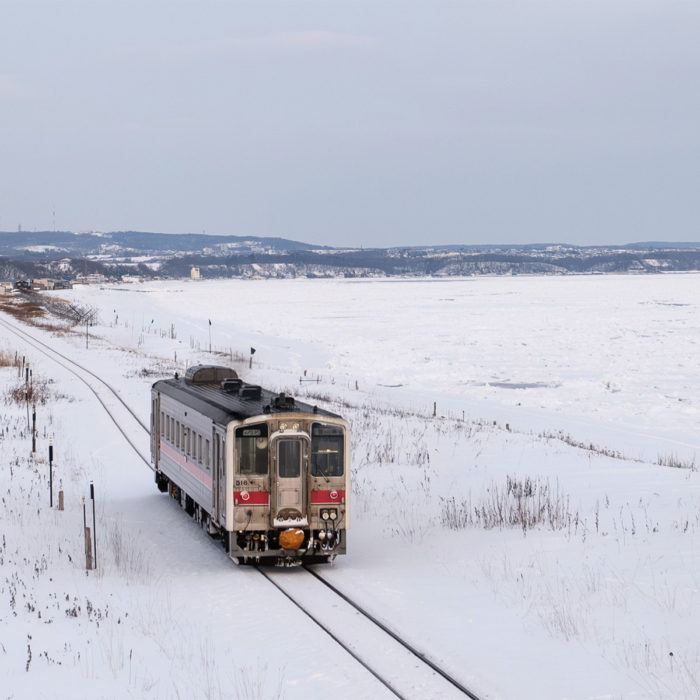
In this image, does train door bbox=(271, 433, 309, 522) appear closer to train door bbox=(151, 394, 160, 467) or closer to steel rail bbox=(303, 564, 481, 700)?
steel rail bbox=(303, 564, 481, 700)

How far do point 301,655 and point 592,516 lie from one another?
799cm

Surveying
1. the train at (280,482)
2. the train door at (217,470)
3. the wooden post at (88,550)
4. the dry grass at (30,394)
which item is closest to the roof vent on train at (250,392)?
the train at (280,482)

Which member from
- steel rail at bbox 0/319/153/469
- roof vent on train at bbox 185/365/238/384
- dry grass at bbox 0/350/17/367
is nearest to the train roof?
roof vent on train at bbox 185/365/238/384

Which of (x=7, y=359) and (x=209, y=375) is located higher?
(x=209, y=375)

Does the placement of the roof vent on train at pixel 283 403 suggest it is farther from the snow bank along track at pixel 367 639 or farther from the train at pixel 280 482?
the snow bank along track at pixel 367 639

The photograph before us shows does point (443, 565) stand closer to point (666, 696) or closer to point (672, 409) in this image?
point (666, 696)

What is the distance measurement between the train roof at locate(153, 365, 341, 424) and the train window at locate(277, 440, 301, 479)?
556 mm

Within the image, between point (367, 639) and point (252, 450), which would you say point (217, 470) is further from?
point (367, 639)

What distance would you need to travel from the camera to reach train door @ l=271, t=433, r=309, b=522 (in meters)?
15.7

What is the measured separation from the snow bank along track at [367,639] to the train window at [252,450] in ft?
5.64

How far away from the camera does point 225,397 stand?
18.6 m

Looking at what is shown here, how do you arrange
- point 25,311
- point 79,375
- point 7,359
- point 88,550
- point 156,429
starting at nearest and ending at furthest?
point 88,550 → point 156,429 → point 79,375 → point 7,359 → point 25,311

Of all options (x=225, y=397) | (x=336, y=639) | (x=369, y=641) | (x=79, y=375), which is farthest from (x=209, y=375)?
(x=79, y=375)

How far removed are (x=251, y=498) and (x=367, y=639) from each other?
4.03m
